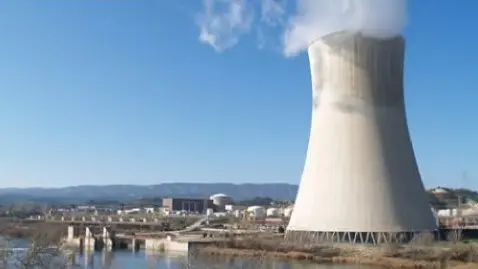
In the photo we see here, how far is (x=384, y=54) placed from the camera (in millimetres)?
19656

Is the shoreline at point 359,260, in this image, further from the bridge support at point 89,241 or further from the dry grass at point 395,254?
the bridge support at point 89,241

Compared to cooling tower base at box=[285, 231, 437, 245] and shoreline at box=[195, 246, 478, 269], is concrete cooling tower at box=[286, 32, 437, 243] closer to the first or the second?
cooling tower base at box=[285, 231, 437, 245]

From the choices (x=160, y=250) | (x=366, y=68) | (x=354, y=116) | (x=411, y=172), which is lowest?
(x=160, y=250)

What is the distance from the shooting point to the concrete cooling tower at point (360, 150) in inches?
752

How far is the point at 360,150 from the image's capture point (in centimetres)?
1902

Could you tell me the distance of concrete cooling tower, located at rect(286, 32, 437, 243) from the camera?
19.1 metres

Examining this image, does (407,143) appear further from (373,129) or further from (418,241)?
(418,241)

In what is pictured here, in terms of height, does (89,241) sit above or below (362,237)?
below

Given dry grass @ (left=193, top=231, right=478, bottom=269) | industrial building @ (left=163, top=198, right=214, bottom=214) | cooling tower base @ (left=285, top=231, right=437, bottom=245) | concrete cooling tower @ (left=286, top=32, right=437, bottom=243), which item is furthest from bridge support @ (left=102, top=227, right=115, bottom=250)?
industrial building @ (left=163, top=198, right=214, bottom=214)

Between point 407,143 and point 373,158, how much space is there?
1193 millimetres

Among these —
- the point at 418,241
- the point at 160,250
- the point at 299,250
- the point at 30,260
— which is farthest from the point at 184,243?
the point at 30,260

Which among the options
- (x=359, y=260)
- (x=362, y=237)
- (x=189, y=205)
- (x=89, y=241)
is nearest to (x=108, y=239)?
(x=89, y=241)

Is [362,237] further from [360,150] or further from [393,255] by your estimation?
[360,150]

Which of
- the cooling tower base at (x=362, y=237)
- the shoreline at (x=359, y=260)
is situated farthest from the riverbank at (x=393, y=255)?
the cooling tower base at (x=362, y=237)
